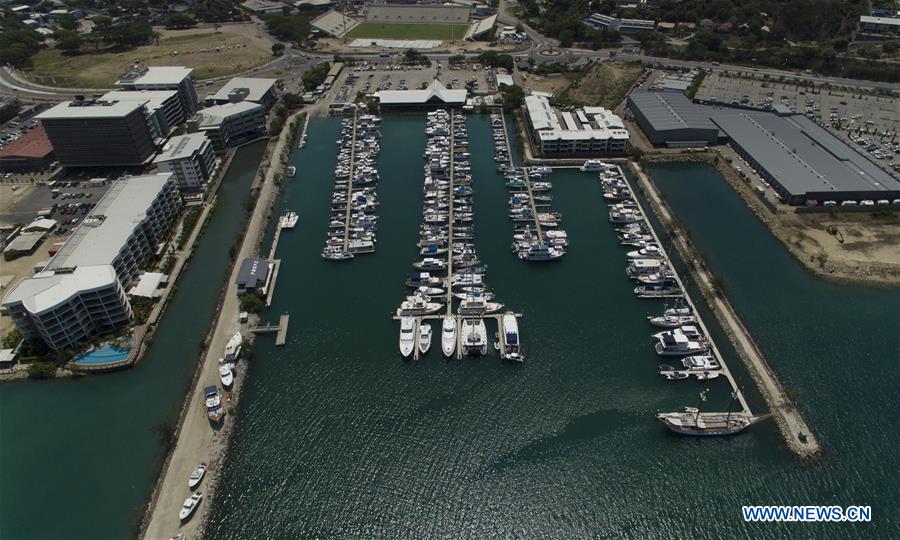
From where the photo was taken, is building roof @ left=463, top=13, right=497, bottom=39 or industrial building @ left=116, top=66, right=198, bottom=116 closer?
industrial building @ left=116, top=66, right=198, bottom=116

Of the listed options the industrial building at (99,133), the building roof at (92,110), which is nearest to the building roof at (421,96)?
the industrial building at (99,133)

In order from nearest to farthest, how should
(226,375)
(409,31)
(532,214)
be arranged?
(226,375) < (532,214) < (409,31)

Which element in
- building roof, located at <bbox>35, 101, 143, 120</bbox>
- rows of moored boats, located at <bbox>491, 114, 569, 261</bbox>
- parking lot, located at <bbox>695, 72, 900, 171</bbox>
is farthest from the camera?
parking lot, located at <bbox>695, 72, 900, 171</bbox>

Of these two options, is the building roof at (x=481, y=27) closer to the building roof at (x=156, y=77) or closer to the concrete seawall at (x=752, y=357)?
the building roof at (x=156, y=77)

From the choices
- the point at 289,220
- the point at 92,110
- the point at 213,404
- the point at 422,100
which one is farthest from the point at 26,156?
the point at 422,100

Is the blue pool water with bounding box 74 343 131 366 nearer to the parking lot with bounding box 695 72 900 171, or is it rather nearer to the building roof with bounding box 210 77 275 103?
the building roof with bounding box 210 77 275 103

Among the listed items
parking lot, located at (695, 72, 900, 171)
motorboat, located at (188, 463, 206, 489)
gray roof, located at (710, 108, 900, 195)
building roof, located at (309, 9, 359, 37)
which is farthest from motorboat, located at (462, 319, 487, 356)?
building roof, located at (309, 9, 359, 37)

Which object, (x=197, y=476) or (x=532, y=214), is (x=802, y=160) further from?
(x=197, y=476)
